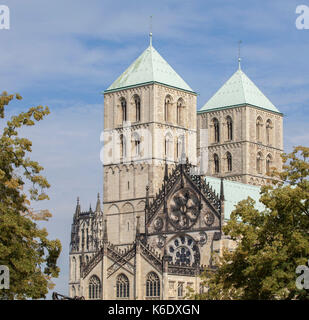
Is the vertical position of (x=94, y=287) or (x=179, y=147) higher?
(x=179, y=147)

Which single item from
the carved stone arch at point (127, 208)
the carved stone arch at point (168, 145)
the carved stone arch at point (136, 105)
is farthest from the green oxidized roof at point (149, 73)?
the carved stone arch at point (127, 208)

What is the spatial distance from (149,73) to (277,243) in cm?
6398

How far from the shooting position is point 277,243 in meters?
43.4

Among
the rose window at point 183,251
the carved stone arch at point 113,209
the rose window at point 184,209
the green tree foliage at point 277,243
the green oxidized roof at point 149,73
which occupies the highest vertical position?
the green oxidized roof at point 149,73

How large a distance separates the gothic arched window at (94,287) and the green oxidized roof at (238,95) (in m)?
33.7

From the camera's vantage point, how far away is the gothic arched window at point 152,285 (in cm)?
8606

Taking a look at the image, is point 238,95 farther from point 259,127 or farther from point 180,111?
point 180,111

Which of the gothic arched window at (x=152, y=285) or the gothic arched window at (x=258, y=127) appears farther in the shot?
the gothic arched window at (x=258, y=127)

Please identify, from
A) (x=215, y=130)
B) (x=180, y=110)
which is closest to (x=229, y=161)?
(x=215, y=130)

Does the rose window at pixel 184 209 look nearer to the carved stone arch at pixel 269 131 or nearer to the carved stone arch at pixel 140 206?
the carved stone arch at pixel 140 206

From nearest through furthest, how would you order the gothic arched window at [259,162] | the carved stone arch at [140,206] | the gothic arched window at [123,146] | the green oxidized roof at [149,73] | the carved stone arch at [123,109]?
the carved stone arch at [140,206] < the gothic arched window at [123,146] < the green oxidized roof at [149,73] < the carved stone arch at [123,109] < the gothic arched window at [259,162]

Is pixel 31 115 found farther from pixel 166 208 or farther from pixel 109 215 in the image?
pixel 109 215

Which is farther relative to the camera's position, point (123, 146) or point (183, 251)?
point (123, 146)

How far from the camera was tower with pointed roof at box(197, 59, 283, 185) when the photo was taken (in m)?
115
